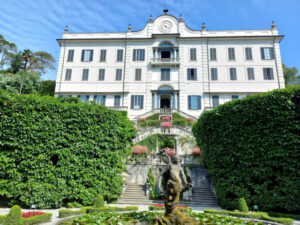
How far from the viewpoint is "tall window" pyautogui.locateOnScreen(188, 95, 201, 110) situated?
28109mm

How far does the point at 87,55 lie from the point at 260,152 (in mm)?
27461

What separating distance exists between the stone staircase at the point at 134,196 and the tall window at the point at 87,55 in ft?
71.9

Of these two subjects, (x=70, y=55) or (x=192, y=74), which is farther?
(x=70, y=55)

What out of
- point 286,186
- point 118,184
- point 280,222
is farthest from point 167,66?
point 280,222

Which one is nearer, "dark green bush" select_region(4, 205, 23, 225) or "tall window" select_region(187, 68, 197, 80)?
"dark green bush" select_region(4, 205, 23, 225)

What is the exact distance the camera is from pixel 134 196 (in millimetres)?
14641

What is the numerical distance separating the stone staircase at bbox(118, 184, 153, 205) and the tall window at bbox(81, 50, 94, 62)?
21.9 metres

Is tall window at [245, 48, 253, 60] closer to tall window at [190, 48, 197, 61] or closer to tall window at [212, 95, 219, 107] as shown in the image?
tall window at [190, 48, 197, 61]

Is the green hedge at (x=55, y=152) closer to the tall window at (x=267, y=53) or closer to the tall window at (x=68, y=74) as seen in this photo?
the tall window at (x=68, y=74)

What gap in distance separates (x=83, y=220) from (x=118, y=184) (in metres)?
6.72

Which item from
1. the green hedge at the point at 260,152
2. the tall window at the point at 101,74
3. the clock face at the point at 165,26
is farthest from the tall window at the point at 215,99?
the tall window at the point at 101,74

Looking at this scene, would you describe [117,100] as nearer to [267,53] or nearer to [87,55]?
[87,55]

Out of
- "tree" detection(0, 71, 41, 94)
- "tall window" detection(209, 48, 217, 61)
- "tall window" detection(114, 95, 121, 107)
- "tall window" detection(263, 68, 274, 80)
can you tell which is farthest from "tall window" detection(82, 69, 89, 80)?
"tall window" detection(263, 68, 274, 80)

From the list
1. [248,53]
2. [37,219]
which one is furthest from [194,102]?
[37,219]
